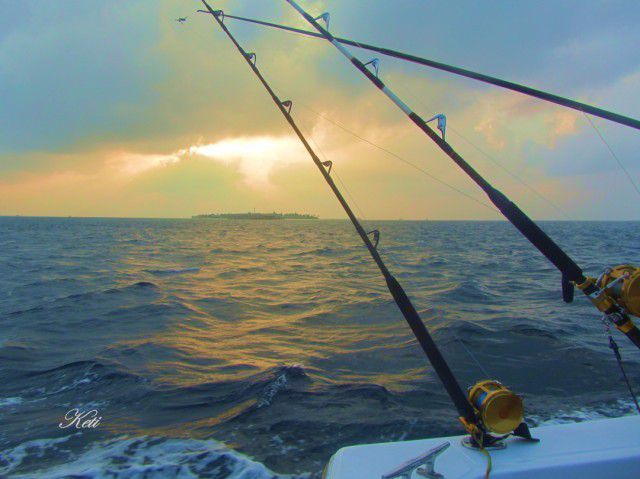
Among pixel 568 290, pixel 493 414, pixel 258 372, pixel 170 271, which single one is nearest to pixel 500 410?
pixel 493 414

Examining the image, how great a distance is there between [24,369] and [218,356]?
9.59 ft

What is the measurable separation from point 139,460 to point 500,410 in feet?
11.3

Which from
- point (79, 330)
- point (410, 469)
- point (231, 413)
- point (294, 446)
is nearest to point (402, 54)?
point (410, 469)

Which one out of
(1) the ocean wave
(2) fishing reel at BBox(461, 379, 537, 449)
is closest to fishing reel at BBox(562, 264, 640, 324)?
(2) fishing reel at BBox(461, 379, 537, 449)

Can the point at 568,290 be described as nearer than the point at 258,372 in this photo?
Yes

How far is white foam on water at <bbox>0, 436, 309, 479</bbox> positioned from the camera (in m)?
3.97

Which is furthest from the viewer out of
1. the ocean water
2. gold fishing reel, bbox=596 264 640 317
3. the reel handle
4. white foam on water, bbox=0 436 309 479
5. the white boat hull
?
the ocean water

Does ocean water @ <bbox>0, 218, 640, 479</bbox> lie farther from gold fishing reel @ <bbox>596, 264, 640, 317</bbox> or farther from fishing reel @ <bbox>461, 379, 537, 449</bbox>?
gold fishing reel @ <bbox>596, 264, 640, 317</bbox>

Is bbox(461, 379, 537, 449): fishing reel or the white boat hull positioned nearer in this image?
the white boat hull

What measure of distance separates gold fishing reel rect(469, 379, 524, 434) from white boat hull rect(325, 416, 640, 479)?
16 cm

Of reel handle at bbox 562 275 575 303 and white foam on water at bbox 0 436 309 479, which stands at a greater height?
reel handle at bbox 562 275 575 303

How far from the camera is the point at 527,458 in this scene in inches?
95.7

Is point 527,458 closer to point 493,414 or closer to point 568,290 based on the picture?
point 493,414

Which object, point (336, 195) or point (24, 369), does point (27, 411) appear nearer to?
point (24, 369)
